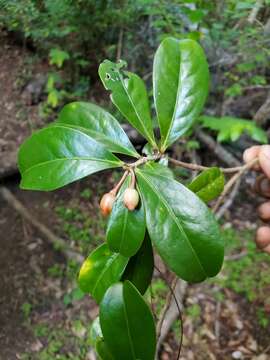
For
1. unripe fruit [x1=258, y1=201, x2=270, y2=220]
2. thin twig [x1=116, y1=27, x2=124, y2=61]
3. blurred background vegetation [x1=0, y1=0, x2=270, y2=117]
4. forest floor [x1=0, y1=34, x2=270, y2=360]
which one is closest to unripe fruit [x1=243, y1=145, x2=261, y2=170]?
unripe fruit [x1=258, y1=201, x2=270, y2=220]

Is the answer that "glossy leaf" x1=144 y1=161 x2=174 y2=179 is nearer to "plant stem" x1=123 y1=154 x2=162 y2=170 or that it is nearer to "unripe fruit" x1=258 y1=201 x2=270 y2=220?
"plant stem" x1=123 y1=154 x2=162 y2=170

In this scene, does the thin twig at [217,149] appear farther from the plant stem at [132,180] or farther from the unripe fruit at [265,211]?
the plant stem at [132,180]

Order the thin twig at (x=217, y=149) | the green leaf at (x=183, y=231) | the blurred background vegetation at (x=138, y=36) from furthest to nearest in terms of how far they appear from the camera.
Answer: the thin twig at (x=217, y=149), the blurred background vegetation at (x=138, y=36), the green leaf at (x=183, y=231)

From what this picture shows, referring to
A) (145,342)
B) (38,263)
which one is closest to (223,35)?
(38,263)

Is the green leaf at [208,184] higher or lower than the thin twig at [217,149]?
higher

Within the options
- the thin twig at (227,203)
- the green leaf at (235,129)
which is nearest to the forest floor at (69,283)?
the thin twig at (227,203)
